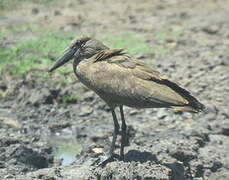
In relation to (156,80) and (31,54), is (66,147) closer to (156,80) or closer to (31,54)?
(156,80)

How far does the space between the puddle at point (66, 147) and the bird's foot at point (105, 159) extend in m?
0.75

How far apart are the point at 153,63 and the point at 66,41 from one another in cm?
194

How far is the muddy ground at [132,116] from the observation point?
23.6ft

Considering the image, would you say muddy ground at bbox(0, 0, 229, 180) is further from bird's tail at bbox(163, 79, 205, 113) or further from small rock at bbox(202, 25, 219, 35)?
bird's tail at bbox(163, 79, 205, 113)

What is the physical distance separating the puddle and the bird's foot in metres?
0.75

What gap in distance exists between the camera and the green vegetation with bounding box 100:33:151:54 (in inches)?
479

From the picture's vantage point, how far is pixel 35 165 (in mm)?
7562

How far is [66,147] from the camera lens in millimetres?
8602

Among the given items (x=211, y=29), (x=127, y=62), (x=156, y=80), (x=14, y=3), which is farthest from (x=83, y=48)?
(x=14, y=3)

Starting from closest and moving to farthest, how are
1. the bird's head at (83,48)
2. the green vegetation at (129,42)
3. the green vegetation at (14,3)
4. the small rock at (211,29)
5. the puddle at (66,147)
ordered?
the bird's head at (83,48) → the puddle at (66,147) → the green vegetation at (129,42) → the small rock at (211,29) → the green vegetation at (14,3)

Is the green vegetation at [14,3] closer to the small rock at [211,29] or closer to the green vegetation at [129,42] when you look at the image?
the green vegetation at [129,42]

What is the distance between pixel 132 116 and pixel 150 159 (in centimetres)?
259

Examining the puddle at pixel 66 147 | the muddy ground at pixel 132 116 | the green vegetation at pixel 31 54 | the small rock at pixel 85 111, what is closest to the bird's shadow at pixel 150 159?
the muddy ground at pixel 132 116

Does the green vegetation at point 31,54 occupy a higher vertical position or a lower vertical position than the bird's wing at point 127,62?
higher
